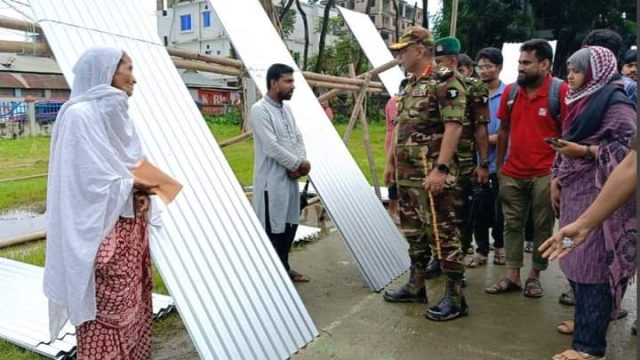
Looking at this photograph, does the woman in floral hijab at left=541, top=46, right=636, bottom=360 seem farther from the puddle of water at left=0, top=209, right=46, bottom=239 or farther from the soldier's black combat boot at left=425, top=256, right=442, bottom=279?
the puddle of water at left=0, top=209, right=46, bottom=239

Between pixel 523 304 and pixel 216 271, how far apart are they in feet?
7.29

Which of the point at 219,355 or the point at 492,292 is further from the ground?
the point at 219,355

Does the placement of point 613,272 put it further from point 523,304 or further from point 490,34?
point 490,34

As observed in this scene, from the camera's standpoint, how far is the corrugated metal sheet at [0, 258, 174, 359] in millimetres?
2875

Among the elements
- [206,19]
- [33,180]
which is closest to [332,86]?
[33,180]

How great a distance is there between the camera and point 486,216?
4707 millimetres

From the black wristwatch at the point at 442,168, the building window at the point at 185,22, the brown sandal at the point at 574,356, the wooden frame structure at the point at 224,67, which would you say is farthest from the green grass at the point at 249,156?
the building window at the point at 185,22

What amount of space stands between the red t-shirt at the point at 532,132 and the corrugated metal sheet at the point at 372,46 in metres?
2.85

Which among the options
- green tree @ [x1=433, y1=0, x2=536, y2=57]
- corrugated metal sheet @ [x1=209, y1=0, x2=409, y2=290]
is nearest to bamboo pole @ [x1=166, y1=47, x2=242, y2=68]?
corrugated metal sheet @ [x1=209, y1=0, x2=409, y2=290]

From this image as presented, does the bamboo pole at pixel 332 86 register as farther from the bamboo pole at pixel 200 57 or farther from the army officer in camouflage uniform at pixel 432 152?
the army officer in camouflage uniform at pixel 432 152

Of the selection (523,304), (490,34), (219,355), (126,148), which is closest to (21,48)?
(126,148)

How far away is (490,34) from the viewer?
57.4 ft

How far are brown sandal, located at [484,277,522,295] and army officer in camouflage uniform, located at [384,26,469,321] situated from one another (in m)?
0.50

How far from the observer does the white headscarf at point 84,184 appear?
6.84ft
